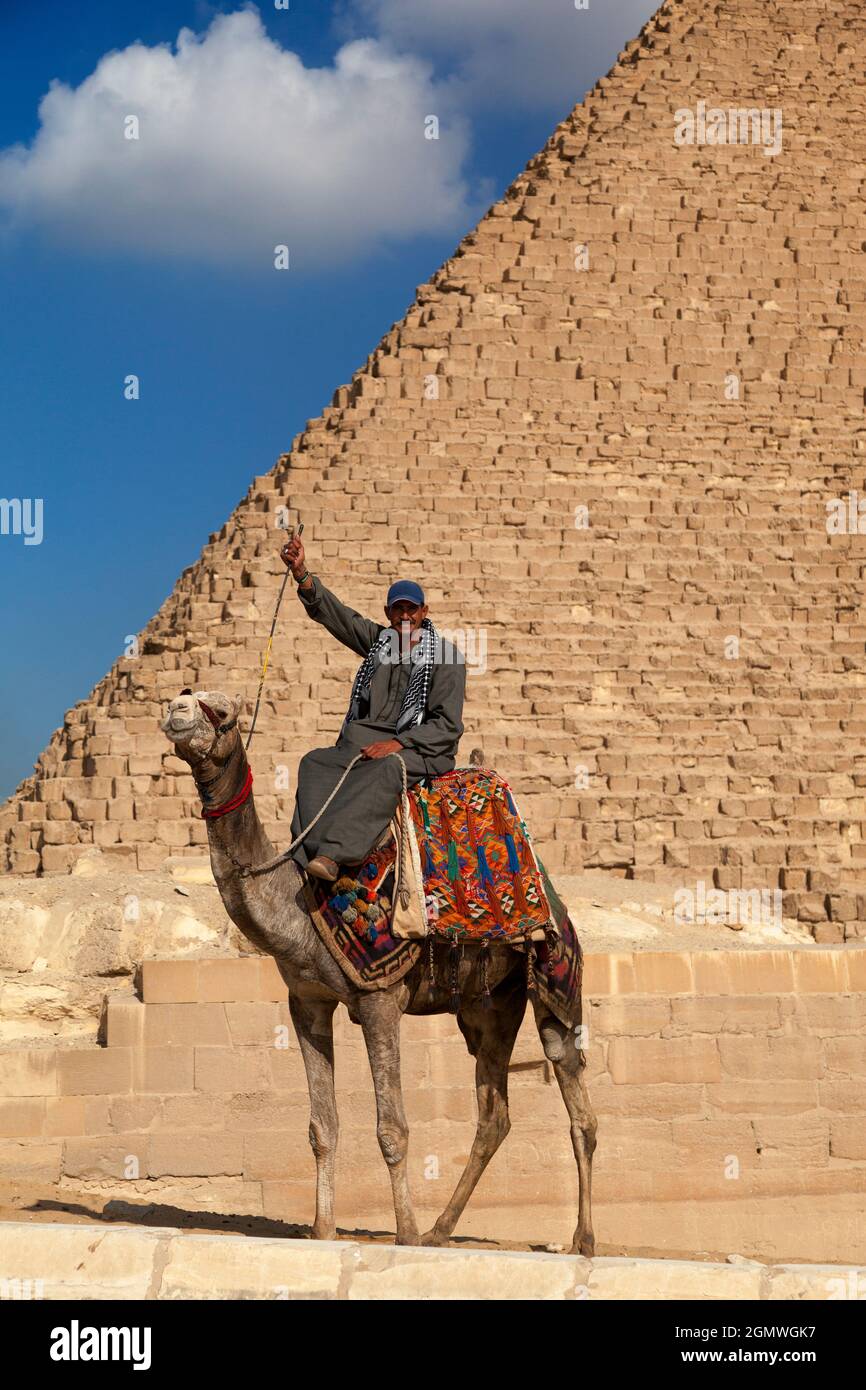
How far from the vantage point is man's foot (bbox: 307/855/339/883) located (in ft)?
19.1

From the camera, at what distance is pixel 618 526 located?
2052cm

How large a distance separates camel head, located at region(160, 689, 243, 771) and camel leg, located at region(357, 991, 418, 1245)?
38.0 inches

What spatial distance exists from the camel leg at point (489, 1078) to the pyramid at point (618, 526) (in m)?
7.79

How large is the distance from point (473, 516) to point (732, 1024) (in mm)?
11173

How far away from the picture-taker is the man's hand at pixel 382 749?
6180mm

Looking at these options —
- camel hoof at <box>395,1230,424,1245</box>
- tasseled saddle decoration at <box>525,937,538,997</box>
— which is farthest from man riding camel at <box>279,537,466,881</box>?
camel hoof at <box>395,1230,424,1245</box>

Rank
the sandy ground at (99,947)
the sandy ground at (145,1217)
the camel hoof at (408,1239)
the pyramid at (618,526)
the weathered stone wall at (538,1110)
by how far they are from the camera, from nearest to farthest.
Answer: the camel hoof at (408,1239), the sandy ground at (145,1217), the sandy ground at (99,947), the weathered stone wall at (538,1110), the pyramid at (618,526)

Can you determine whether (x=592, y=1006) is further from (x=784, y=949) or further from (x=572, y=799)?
(x=572, y=799)

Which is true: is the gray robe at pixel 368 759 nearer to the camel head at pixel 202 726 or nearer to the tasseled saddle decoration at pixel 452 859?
the tasseled saddle decoration at pixel 452 859

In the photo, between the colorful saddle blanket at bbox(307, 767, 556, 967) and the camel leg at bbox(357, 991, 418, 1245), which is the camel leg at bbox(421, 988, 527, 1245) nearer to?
the colorful saddle blanket at bbox(307, 767, 556, 967)

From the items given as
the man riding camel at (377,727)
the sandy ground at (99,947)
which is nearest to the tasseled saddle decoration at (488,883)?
the man riding camel at (377,727)

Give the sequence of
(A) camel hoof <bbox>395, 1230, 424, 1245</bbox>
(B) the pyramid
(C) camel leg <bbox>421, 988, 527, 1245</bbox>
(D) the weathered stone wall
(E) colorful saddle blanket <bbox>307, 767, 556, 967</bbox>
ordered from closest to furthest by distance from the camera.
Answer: (A) camel hoof <bbox>395, 1230, 424, 1245</bbox> → (E) colorful saddle blanket <bbox>307, 767, 556, 967</bbox> → (C) camel leg <bbox>421, 988, 527, 1245</bbox> → (D) the weathered stone wall → (B) the pyramid

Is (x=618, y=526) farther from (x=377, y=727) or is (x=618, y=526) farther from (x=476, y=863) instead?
(x=476, y=863)

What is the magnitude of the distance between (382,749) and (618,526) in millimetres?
14654
